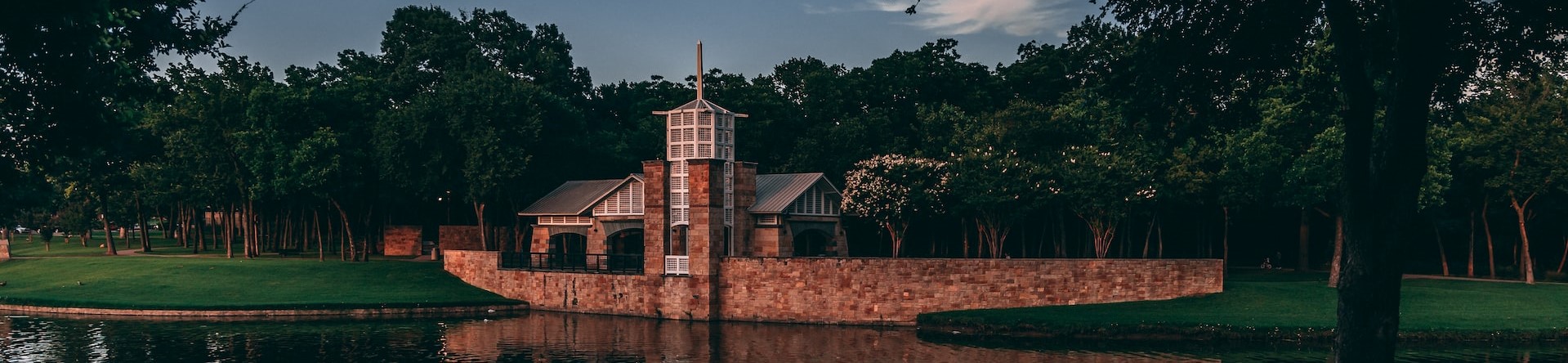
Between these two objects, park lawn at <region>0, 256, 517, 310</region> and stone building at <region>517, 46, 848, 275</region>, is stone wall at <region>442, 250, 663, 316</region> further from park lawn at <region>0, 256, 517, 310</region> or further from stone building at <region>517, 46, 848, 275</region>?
stone building at <region>517, 46, 848, 275</region>

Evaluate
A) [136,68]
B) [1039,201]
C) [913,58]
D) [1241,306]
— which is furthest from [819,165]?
[136,68]

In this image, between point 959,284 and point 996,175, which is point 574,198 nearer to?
point 996,175

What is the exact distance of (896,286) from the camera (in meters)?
50.6

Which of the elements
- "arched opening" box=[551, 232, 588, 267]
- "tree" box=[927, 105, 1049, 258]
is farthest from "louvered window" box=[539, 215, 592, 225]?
"tree" box=[927, 105, 1049, 258]

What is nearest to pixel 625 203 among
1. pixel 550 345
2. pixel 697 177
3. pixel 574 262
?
pixel 574 262

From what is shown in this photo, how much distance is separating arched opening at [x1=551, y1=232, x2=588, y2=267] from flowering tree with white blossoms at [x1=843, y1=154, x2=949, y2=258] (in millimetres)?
14509

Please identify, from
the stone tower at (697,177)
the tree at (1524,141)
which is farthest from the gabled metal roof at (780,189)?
the tree at (1524,141)

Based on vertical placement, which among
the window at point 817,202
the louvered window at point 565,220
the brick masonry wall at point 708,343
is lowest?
the brick masonry wall at point 708,343

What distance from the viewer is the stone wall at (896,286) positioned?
50.0 m

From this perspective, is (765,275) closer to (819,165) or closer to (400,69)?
(819,165)

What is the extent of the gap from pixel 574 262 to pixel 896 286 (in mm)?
17401

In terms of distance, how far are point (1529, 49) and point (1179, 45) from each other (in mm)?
5974

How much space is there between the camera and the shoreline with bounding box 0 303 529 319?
178ft

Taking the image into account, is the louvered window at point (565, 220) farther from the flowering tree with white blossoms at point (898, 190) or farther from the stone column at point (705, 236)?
the stone column at point (705, 236)
